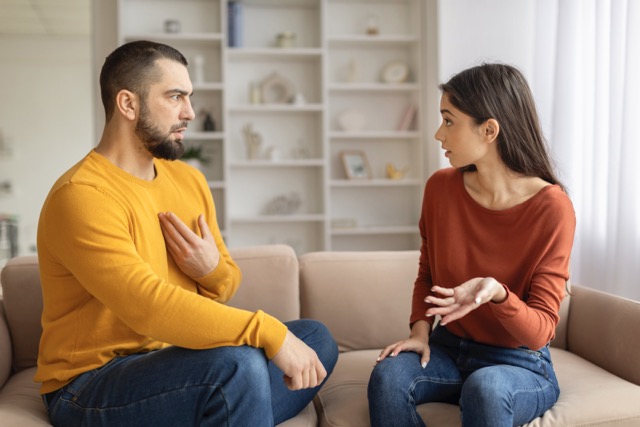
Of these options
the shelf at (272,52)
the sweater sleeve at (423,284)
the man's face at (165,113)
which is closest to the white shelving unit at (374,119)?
the shelf at (272,52)

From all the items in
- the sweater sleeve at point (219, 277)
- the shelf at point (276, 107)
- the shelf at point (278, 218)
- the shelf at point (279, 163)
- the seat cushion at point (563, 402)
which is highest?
the shelf at point (276, 107)

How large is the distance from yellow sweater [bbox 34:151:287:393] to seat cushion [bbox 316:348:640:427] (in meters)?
0.40

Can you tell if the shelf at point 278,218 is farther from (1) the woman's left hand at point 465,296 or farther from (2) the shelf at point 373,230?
(1) the woman's left hand at point 465,296

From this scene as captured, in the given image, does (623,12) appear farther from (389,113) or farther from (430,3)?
(389,113)

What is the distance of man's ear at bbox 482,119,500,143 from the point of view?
70.7 inches

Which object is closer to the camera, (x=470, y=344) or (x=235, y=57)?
(x=470, y=344)

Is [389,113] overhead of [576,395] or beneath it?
overhead

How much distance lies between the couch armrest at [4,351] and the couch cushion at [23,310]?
0.07ft

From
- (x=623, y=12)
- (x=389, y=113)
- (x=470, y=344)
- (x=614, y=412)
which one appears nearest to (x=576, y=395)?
(x=614, y=412)

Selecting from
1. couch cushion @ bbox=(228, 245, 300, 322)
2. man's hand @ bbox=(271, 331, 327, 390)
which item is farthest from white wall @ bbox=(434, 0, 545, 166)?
man's hand @ bbox=(271, 331, 327, 390)

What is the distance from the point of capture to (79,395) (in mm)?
1532

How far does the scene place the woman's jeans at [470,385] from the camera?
1.54 m

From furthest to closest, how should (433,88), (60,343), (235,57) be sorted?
1. (235,57)
2. (433,88)
3. (60,343)

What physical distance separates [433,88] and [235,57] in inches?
53.4
